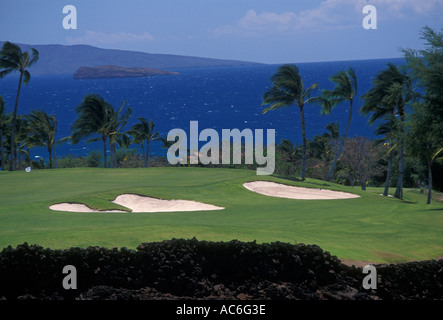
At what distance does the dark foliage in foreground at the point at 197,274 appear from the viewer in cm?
1023

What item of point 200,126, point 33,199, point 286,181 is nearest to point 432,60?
point 286,181

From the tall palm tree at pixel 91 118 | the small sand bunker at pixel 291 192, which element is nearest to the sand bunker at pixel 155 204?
the small sand bunker at pixel 291 192

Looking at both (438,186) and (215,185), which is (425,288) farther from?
(438,186)

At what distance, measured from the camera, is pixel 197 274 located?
10.8m

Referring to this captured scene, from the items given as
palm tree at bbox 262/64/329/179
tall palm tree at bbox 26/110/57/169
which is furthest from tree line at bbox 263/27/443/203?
tall palm tree at bbox 26/110/57/169

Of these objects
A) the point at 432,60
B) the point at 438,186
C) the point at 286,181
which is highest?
the point at 432,60

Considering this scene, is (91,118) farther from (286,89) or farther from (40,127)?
(286,89)

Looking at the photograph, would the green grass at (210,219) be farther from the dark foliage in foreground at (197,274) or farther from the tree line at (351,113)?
the tree line at (351,113)

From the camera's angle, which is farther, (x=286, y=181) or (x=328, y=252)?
(x=286, y=181)

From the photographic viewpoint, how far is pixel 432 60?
22859 millimetres

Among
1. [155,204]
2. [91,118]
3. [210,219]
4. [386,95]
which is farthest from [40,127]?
[210,219]

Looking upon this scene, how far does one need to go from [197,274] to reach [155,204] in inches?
451

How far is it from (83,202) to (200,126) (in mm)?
165476
